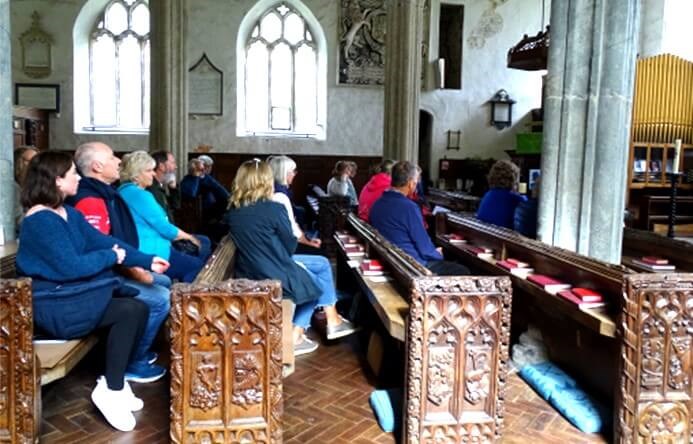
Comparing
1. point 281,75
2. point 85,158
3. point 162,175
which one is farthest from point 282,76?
point 85,158

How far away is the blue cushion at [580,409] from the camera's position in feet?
11.3

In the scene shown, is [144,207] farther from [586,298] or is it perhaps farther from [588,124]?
[588,124]

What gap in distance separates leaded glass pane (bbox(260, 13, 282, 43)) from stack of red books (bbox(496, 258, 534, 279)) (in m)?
11.9

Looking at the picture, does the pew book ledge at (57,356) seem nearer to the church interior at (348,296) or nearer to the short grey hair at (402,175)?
the church interior at (348,296)

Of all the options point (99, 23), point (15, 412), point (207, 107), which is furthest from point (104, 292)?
point (99, 23)

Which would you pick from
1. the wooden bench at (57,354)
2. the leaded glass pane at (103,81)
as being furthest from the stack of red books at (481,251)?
the leaded glass pane at (103,81)

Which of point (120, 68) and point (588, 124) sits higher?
point (120, 68)

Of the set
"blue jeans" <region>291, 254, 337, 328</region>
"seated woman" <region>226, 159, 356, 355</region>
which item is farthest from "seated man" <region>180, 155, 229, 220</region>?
"seated woman" <region>226, 159, 356, 355</region>

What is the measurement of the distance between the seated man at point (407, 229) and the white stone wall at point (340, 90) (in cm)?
1021

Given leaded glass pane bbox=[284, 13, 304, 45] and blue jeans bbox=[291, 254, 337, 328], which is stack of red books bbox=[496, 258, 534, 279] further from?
leaded glass pane bbox=[284, 13, 304, 45]

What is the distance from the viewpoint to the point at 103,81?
14742 mm

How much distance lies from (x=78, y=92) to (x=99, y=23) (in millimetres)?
1709

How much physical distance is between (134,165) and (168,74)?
5164mm

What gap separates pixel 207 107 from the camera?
14648mm
